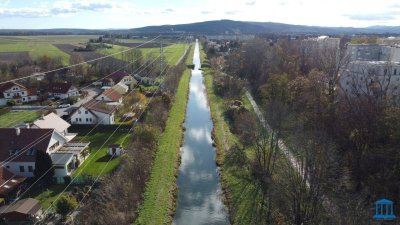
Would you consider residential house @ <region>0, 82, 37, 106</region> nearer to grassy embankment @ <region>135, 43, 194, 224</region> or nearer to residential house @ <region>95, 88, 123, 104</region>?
residential house @ <region>95, 88, 123, 104</region>

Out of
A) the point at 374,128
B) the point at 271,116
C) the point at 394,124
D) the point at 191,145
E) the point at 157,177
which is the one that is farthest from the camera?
the point at 191,145

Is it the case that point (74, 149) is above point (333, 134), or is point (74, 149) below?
below

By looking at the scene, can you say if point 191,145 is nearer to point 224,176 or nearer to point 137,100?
point 224,176

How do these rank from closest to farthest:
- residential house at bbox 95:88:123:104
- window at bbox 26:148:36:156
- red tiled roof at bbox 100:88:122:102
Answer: window at bbox 26:148:36:156 < residential house at bbox 95:88:123:104 < red tiled roof at bbox 100:88:122:102

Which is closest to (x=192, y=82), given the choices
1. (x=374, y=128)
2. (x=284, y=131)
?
(x=284, y=131)

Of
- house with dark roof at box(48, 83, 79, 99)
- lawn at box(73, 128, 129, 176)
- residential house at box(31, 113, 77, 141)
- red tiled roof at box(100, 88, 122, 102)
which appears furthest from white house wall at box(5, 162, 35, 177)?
house with dark roof at box(48, 83, 79, 99)

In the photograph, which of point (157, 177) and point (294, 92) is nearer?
point (157, 177)
